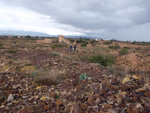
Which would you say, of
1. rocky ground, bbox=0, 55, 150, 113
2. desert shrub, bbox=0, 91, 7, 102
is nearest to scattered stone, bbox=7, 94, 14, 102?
rocky ground, bbox=0, 55, 150, 113

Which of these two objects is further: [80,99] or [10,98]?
[10,98]

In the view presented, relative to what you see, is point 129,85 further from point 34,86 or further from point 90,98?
point 34,86

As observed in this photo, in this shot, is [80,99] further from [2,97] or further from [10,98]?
[2,97]

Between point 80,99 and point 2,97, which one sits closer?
point 80,99

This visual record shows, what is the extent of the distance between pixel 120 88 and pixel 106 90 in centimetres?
45

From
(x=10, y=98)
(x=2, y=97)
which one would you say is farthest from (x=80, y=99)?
(x=2, y=97)

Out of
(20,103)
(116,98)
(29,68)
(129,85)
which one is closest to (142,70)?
(129,85)

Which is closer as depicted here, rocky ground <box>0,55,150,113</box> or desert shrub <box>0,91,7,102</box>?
rocky ground <box>0,55,150,113</box>

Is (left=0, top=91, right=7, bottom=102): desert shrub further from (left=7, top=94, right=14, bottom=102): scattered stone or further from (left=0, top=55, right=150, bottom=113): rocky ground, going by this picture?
(left=7, top=94, right=14, bottom=102): scattered stone

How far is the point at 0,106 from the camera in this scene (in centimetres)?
299

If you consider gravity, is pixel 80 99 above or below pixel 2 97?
above

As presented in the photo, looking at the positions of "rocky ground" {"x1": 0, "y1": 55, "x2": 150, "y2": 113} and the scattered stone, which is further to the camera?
the scattered stone

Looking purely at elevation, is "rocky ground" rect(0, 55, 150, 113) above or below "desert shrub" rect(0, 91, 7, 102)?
above

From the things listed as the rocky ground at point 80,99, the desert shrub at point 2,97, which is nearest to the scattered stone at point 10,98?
the rocky ground at point 80,99
